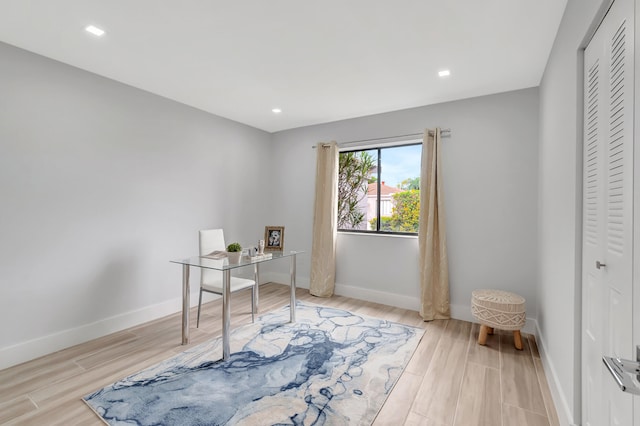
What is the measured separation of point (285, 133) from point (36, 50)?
2952 mm

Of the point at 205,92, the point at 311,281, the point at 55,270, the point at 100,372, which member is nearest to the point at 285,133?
the point at 205,92

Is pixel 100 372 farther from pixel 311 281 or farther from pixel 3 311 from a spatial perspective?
pixel 311 281

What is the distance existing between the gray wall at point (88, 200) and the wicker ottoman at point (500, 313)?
3.23 meters

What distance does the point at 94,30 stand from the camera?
6.88 ft

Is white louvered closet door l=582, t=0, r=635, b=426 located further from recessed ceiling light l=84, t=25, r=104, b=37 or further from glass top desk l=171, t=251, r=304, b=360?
recessed ceiling light l=84, t=25, r=104, b=37

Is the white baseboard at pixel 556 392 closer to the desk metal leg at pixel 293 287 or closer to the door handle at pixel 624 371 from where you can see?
the door handle at pixel 624 371

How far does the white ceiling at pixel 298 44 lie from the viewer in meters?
1.86

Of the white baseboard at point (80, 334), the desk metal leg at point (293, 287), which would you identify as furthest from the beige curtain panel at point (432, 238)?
the white baseboard at point (80, 334)

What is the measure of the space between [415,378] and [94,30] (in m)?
3.46

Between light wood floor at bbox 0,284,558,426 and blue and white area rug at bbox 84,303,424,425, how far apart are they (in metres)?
0.13

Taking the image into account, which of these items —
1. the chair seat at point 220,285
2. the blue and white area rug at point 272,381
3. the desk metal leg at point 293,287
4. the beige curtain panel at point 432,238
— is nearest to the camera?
the blue and white area rug at point 272,381

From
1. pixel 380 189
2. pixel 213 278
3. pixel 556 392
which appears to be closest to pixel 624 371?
pixel 556 392

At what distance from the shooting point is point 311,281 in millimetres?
4293

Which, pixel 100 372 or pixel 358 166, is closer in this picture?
pixel 100 372
